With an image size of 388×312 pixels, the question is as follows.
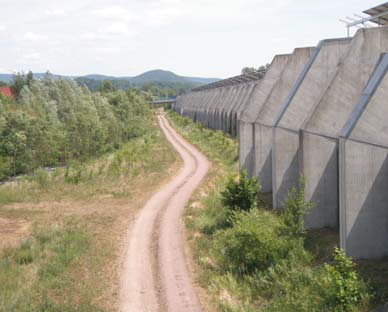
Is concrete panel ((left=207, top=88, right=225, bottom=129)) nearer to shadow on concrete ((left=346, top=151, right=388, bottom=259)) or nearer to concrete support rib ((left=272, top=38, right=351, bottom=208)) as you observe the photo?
concrete support rib ((left=272, top=38, right=351, bottom=208))

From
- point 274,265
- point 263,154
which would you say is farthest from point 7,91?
point 274,265

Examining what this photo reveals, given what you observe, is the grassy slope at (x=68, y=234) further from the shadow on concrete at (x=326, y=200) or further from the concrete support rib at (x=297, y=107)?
the shadow on concrete at (x=326, y=200)

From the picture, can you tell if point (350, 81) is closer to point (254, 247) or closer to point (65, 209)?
point (254, 247)

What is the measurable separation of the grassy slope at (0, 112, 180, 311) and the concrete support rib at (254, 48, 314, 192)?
19.1 ft

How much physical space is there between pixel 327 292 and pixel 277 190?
25.5 feet

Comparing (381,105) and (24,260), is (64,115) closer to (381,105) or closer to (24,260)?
(24,260)

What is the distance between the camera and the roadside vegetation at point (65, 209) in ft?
40.8

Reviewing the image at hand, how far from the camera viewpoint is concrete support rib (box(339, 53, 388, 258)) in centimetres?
1094

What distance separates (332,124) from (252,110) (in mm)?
9191

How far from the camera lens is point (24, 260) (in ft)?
48.6

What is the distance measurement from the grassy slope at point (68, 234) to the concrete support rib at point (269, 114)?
19.1ft

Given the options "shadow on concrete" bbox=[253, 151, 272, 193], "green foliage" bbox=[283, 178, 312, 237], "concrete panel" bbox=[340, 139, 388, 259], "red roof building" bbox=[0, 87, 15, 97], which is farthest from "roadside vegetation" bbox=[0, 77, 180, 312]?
"red roof building" bbox=[0, 87, 15, 97]

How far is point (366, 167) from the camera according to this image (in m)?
11.1

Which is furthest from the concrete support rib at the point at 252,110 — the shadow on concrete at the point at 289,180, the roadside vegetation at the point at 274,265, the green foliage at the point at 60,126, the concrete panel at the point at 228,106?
the concrete panel at the point at 228,106
